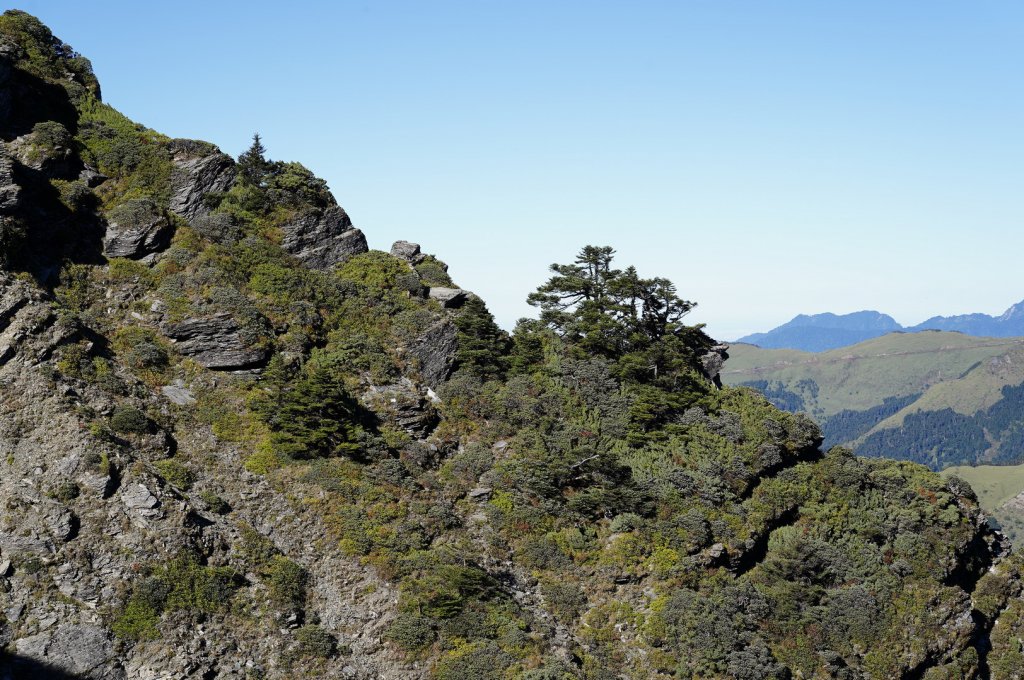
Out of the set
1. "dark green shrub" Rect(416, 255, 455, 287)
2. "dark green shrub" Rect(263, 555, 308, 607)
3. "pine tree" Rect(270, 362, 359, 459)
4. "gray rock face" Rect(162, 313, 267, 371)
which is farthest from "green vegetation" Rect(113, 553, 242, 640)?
"dark green shrub" Rect(416, 255, 455, 287)

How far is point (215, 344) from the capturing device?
42.4 metres

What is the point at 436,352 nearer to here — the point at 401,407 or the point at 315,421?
the point at 401,407

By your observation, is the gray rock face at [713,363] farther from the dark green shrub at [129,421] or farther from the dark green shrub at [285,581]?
the dark green shrub at [129,421]

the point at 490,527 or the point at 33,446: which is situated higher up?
the point at 33,446

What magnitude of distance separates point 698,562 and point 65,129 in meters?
51.7

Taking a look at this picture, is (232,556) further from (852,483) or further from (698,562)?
(852,483)

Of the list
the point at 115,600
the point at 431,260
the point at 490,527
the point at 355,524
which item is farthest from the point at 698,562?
the point at 431,260

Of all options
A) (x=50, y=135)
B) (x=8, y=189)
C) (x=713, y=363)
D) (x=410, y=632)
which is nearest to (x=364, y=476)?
(x=410, y=632)

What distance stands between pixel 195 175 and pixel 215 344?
17.2m

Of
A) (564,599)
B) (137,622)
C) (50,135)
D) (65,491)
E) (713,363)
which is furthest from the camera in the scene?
(713,363)

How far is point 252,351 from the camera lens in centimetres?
4278

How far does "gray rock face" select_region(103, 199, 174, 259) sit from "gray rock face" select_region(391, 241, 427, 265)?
61.4 feet

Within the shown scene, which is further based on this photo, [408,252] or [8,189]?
[408,252]

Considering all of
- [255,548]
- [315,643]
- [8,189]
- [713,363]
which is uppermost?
[8,189]
